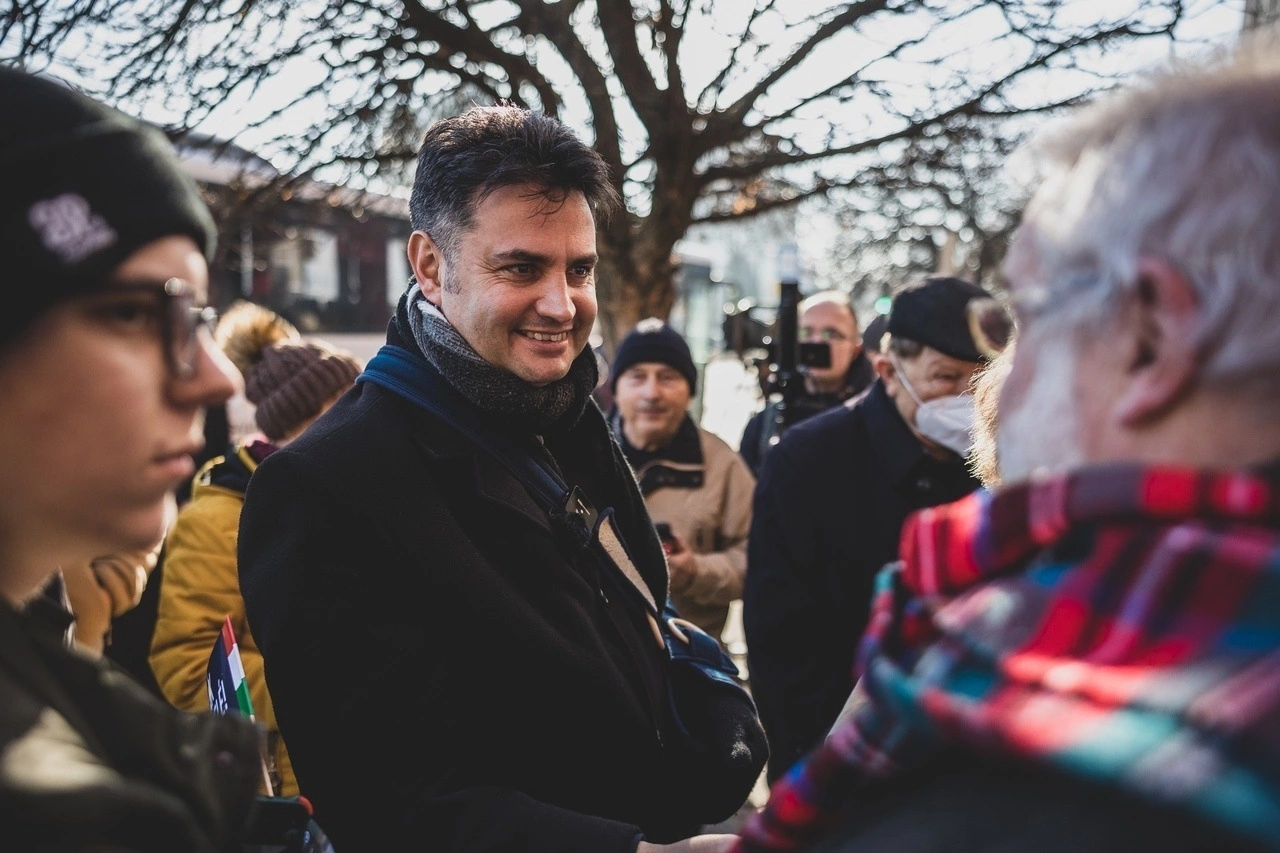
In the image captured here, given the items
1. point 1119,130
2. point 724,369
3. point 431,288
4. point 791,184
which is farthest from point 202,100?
point 724,369

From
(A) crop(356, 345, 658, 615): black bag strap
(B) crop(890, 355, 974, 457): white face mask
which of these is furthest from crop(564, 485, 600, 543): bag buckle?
(B) crop(890, 355, 974, 457): white face mask

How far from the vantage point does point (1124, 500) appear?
2.77ft

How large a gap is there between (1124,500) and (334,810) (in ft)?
4.41

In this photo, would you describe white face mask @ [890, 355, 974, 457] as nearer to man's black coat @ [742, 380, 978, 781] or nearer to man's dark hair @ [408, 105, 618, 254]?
man's black coat @ [742, 380, 978, 781]

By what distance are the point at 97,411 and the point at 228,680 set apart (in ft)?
3.27

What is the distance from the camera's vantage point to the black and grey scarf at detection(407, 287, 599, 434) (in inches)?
74.5

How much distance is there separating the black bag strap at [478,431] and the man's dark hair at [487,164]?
0.92 ft

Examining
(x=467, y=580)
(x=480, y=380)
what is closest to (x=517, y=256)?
(x=480, y=380)

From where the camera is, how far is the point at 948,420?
2891 millimetres

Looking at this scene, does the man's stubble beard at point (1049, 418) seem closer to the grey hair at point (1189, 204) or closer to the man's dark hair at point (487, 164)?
the grey hair at point (1189, 204)

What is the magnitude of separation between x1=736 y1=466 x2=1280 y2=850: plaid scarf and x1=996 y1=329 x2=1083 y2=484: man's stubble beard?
126 millimetres

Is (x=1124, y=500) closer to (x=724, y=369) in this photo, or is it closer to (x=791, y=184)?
(x=791, y=184)

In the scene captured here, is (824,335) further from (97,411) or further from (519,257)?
(97,411)

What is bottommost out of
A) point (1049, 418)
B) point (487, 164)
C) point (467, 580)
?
point (467, 580)
